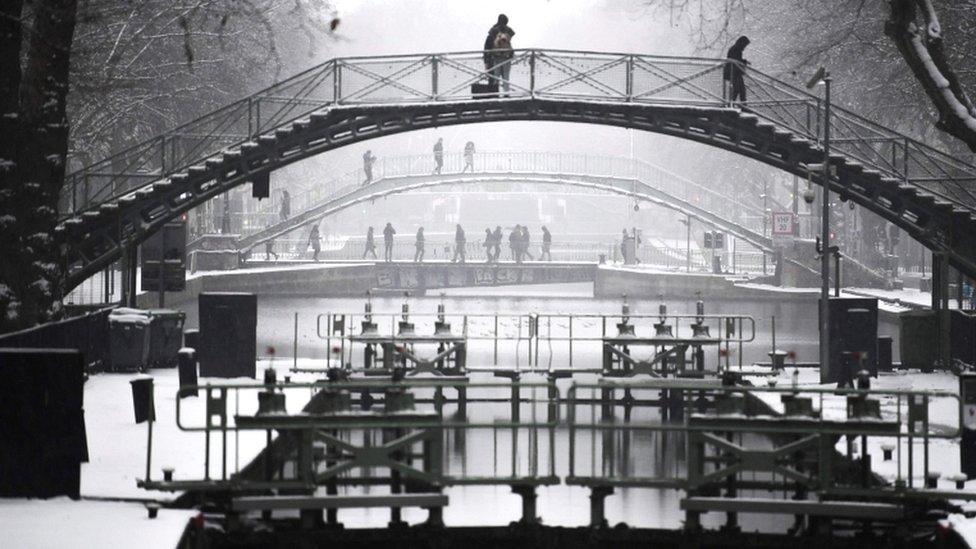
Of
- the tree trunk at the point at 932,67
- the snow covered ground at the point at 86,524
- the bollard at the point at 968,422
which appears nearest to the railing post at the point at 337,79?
the tree trunk at the point at 932,67

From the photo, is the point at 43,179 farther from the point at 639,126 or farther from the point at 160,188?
the point at 639,126

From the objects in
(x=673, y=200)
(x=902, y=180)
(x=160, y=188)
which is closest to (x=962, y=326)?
(x=902, y=180)

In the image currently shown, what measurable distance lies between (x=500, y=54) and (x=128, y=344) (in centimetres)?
1228

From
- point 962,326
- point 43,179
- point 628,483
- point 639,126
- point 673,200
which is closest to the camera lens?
point 628,483

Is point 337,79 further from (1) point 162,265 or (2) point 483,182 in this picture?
(2) point 483,182

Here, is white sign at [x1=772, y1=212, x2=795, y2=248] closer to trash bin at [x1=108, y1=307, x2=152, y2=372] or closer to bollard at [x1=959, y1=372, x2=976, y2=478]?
trash bin at [x1=108, y1=307, x2=152, y2=372]

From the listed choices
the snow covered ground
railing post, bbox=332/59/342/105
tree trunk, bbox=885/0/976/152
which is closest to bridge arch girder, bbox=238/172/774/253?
railing post, bbox=332/59/342/105

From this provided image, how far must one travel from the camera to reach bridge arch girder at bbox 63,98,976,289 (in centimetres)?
3834

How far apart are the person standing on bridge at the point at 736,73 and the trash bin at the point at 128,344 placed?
1374 centimetres

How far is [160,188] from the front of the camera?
1570 inches

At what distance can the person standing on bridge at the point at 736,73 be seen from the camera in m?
40.8

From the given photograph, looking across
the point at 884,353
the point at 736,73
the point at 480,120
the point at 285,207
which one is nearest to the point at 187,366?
the point at 884,353

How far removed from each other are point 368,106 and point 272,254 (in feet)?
157

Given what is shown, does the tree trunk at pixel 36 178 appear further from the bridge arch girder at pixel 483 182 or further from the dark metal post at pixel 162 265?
the bridge arch girder at pixel 483 182
